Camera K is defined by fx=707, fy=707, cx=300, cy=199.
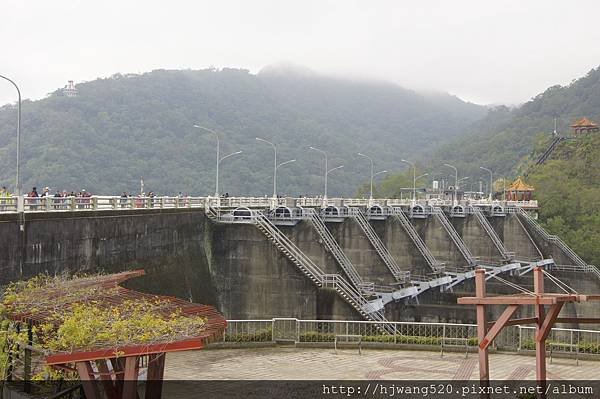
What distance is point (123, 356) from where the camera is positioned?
11.6 meters

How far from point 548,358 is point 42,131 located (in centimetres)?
10703

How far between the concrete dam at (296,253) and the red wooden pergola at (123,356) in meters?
8.86

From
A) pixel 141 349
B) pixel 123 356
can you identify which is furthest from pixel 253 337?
pixel 141 349

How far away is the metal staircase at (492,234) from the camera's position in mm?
77750

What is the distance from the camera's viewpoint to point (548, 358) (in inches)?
869

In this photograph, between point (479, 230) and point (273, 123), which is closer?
point (479, 230)

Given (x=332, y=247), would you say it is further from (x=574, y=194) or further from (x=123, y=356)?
(x=574, y=194)

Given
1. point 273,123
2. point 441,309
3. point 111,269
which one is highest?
point 273,123

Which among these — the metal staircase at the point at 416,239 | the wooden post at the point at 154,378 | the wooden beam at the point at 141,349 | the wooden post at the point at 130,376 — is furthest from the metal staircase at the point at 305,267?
the wooden beam at the point at 141,349

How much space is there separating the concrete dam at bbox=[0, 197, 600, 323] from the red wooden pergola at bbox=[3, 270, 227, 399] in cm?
886

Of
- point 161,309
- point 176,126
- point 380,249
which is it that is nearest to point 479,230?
point 380,249

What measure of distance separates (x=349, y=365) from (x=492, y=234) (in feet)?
202

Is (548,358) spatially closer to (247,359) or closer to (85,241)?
(247,359)

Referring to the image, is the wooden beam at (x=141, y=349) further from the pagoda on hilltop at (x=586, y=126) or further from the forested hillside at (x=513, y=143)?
the forested hillside at (x=513, y=143)
